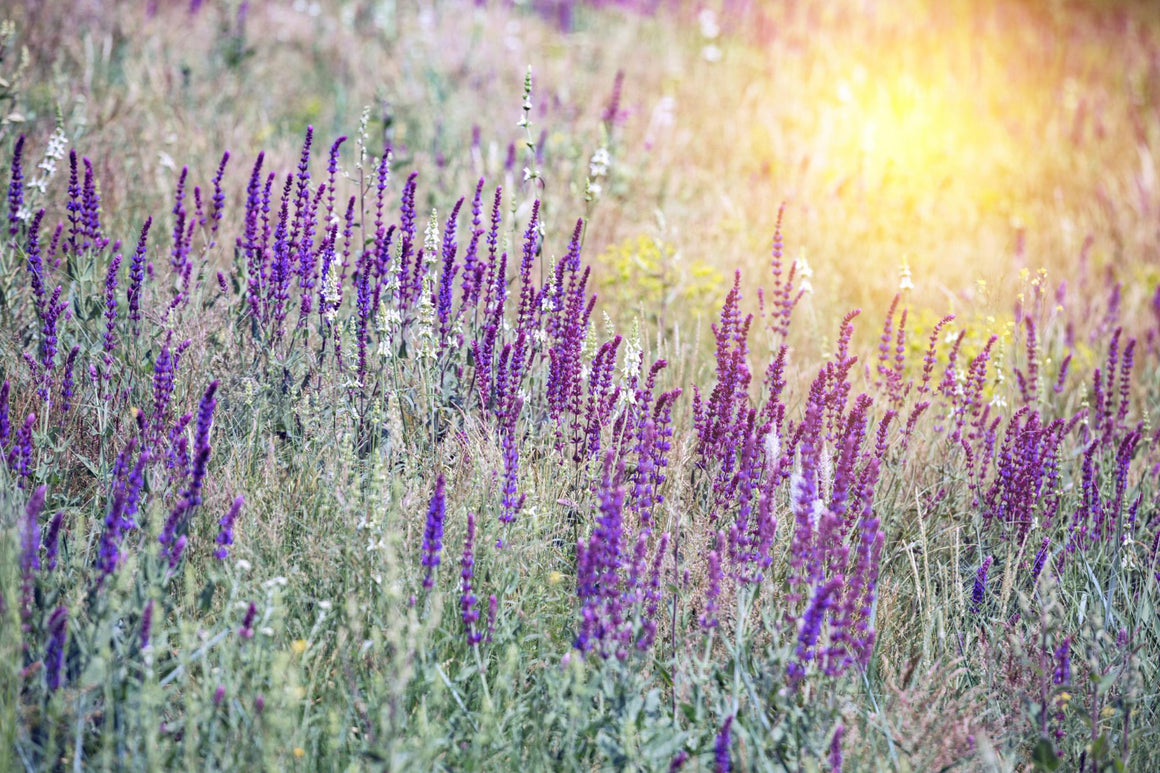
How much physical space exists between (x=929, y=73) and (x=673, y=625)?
8119mm

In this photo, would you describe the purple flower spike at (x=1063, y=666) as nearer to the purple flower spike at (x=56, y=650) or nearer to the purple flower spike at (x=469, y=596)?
the purple flower spike at (x=469, y=596)

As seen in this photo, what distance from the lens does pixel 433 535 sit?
2.13m

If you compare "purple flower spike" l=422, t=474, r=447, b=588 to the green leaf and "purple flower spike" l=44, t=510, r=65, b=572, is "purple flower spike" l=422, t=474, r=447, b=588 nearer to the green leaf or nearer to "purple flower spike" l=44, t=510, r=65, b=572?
"purple flower spike" l=44, t=510, r=65, b=572

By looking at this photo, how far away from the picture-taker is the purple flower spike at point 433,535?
6.72 ft

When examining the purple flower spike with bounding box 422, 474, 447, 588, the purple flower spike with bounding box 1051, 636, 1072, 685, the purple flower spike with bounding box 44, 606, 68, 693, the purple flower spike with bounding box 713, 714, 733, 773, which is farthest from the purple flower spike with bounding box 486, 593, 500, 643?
the purple flower spike with bounding box 1051, 636, 1072, 685

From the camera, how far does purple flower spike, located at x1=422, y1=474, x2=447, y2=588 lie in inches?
80.6

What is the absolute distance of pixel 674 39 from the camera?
9.33 meters

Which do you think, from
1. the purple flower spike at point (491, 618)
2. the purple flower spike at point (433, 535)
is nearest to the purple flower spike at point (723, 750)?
the purple flower spike at point (491, 618)

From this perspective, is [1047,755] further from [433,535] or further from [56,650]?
[56,650]

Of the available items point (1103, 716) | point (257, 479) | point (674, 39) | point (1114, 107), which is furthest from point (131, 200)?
point (1114, 107)

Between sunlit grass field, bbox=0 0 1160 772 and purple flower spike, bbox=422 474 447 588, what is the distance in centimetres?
2

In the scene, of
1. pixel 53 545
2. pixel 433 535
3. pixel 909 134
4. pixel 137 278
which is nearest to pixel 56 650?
pixel 53 545

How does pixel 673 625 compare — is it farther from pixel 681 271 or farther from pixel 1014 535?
pixel 681 271

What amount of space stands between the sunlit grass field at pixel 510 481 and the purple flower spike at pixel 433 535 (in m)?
0.02
